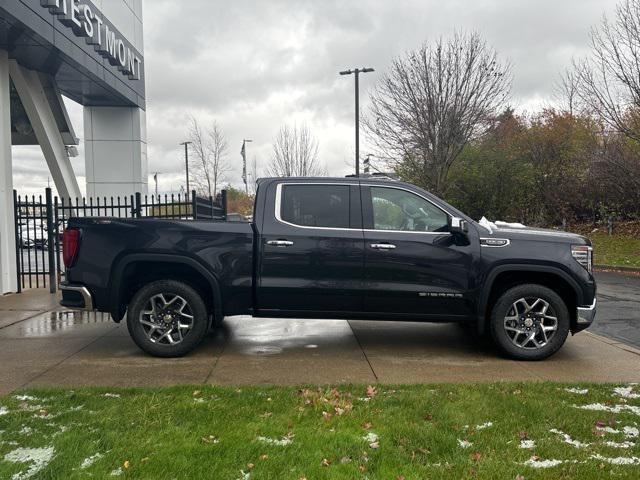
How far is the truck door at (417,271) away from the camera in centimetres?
548

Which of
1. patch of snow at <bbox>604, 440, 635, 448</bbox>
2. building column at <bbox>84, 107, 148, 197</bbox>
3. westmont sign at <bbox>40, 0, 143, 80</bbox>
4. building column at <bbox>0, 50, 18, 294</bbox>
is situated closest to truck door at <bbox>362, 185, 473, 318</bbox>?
patch of snow at <bbox>604, 440, 635, 448</bbox>

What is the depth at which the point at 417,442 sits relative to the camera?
352 centimetres

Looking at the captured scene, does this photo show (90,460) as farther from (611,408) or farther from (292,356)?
(611,408)

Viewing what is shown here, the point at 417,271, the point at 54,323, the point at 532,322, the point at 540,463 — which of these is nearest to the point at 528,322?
the point at 532,322

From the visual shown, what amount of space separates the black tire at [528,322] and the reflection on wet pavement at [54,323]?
5.39 meters

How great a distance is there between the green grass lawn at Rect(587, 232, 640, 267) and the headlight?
12282mm

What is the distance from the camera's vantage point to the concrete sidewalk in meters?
5.02

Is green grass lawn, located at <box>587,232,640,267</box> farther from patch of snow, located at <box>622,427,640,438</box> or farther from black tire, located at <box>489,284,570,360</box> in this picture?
patch of snow, located at <box>622,427,640,438</box>

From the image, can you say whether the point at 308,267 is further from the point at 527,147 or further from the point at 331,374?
the point at 527,147

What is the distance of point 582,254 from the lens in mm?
5504

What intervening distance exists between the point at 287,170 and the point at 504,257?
2632 cm

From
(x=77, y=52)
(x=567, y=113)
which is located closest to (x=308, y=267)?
(x=77, y=52)

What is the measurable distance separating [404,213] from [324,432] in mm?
2750

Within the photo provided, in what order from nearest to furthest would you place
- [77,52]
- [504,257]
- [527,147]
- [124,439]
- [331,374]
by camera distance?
[124,439] → [331,374] → [504,257] → [77,52] → [527,147]
